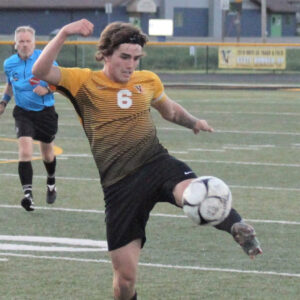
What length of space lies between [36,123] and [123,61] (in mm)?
5701

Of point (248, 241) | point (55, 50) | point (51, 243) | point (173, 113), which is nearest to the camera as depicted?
point (248, 241)

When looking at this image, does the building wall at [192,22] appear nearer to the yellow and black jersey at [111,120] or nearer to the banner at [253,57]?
the banner at [253,57]

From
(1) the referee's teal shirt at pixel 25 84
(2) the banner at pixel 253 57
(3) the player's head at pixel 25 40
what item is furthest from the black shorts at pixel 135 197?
(2) the banner at pixel 253 57

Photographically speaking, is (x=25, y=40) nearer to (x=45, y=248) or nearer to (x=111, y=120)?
(x=45, y=248)

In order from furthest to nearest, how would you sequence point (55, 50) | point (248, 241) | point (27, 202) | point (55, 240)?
1. point (27, 202)
2. point (55, 240)
3. point (55, 50)
4. point (248, 241)

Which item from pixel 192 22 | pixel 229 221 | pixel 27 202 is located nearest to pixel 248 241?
pixel 229 221

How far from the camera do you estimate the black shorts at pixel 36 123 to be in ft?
41.9

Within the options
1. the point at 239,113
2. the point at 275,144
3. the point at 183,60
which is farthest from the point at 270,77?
the point at 275,144

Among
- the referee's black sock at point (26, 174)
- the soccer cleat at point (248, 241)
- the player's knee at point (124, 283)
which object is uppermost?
the soccer cleat at point (248, 241)

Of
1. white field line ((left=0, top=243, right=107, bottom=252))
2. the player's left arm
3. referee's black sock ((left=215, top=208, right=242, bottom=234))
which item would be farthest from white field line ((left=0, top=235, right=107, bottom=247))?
referee's black sock ((left=215, top=208, right=242, bottom=234))

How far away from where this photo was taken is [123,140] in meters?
7.43

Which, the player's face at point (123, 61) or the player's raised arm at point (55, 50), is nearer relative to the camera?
the player's raised arm at point (55, 50)

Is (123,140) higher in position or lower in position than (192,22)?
higher

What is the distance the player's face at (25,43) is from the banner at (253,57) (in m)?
28.3
